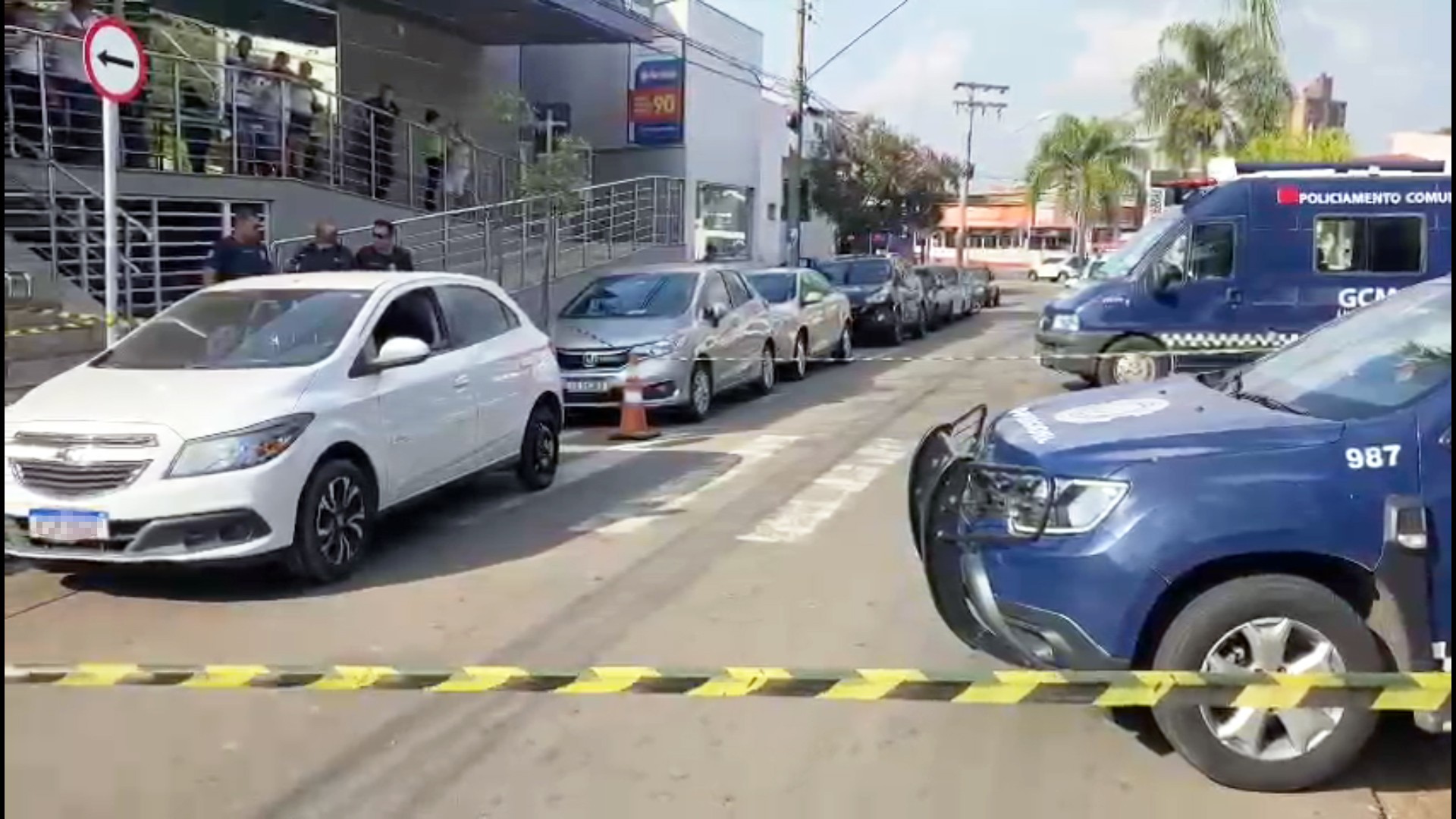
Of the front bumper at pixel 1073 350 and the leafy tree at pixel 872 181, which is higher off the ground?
the leafy tree at pixel 872 181

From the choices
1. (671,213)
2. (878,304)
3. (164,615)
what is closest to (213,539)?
(164,615)

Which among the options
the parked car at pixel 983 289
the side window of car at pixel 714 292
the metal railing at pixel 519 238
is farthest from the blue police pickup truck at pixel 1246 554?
the parked car at pixel 983 289

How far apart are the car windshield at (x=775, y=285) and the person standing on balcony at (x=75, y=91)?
7892 millimetres

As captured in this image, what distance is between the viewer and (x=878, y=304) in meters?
22.8

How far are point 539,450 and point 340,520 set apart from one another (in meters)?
2.63

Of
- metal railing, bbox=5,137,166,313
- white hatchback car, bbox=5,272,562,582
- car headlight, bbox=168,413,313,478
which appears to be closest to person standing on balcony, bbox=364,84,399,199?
metal railing, bbox=5,137,166,313

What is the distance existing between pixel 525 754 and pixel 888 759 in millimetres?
1235

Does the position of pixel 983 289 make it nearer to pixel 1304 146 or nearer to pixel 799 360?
pixel 1304 146

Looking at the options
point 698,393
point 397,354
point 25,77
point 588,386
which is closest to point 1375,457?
point 397,354

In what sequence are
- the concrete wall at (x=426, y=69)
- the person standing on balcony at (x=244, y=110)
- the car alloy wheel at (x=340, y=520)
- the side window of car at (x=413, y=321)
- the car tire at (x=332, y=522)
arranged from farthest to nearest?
the concrete wall at (x=426, y=69), the person standing on balcony at (x=244, y=110), the side window of car at (x=413, y=321), the car alloy wheel at (x=340, y=520), the car tire at (x=332, y=522)

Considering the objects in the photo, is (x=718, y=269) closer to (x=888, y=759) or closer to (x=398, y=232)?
(x=398, y=232)

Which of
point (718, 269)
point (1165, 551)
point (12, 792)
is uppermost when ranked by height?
point (718, 269)

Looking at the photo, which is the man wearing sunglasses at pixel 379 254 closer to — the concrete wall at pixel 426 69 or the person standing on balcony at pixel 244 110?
the person standing on balcony at pixel 244 110

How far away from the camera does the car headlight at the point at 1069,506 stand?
4340 mm
